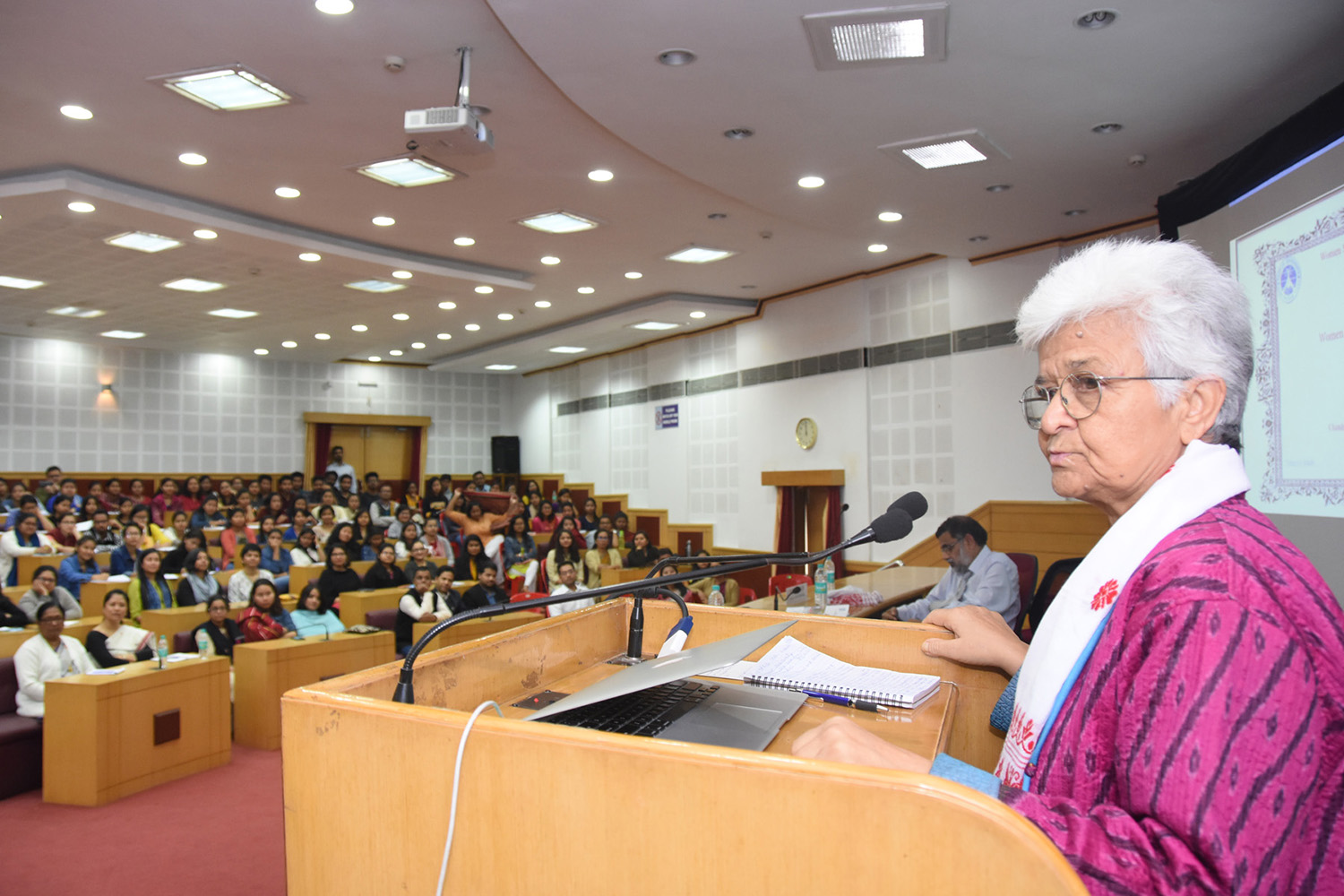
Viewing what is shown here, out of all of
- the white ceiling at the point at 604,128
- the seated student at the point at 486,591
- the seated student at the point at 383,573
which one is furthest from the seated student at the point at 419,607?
the white ceiling at the point at 604,128

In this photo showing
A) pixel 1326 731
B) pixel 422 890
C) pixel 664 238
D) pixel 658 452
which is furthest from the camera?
pixel 658 452

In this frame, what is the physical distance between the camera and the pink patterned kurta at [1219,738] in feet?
2.30

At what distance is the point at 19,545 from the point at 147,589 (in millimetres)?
2708

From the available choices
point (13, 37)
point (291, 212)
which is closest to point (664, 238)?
point (291, 212)

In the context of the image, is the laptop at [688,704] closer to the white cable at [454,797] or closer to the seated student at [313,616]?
the white cable at [454,797]

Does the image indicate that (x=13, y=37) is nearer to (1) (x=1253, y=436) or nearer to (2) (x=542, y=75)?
(2) (x=542, y=75)

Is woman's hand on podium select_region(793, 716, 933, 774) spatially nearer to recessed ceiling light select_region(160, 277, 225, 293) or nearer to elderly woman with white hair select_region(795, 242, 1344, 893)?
elderly woman with white hair select_region(795, 242, 1344, 893)

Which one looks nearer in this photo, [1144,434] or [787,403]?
[1144,434]

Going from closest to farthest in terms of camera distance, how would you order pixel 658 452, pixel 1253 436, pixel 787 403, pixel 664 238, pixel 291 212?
pixel 1253 436, pixel 291 212, pixel 664 238, pixel 787 403, pixel 658 452

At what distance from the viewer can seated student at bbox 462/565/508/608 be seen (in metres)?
7.21

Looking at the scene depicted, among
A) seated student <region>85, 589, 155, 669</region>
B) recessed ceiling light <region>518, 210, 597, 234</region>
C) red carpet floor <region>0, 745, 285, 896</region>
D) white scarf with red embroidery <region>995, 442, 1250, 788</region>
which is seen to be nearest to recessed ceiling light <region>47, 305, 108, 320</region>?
recessed ceiling light <region>518, 210, 597, 234</region>

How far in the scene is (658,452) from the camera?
13.6 m

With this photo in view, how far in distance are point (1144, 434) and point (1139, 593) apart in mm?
255

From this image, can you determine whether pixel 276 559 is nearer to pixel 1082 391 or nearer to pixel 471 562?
pixel 471 562
